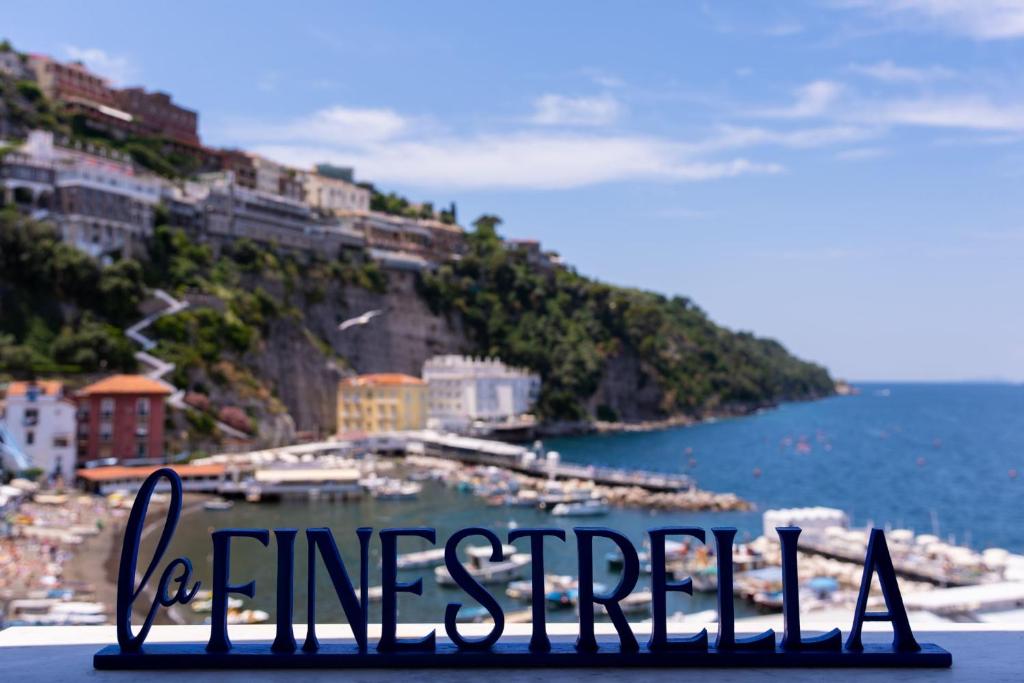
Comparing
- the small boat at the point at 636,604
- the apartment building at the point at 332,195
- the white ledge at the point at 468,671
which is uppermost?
the apartment building at the point at 332,195

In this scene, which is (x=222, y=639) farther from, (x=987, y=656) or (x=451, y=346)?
(x=451, y=346)

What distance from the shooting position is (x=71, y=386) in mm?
51938

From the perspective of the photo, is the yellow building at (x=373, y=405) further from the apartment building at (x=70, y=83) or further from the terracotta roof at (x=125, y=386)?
the apartment building at (x=70, y=83)

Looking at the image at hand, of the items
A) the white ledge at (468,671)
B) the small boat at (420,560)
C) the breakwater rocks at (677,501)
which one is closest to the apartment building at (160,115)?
the breakwater rocks at (677,501)

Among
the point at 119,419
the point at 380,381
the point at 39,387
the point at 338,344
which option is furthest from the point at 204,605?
the point at 338,344

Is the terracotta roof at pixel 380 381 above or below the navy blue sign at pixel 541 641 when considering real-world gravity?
above

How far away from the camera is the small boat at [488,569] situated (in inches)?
1264

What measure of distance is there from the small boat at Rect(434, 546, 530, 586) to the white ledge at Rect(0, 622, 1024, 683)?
23.4 m

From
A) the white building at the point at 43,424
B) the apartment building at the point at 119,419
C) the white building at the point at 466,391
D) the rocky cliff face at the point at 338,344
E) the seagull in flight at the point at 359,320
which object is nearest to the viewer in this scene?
the white building at the point at 43,424

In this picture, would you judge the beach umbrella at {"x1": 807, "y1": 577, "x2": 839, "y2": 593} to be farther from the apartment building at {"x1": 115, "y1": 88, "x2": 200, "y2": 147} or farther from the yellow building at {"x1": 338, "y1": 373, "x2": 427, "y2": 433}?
the apartment building at {"x1": 115, "y1": 88, "x2": 200, "y2": 147}

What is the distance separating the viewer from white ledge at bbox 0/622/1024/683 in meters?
6.89

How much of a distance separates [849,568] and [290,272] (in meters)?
53.9

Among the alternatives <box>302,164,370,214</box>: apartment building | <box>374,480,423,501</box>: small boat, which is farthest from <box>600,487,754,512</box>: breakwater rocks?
<box>302,164,370,214</box>: apartment building

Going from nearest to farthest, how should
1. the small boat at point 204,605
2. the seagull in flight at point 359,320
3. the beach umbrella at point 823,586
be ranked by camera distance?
1. the small boat at point 204,605
2. the beach umbrella at point 823,586
3. the seagull in flight at point 359,320
